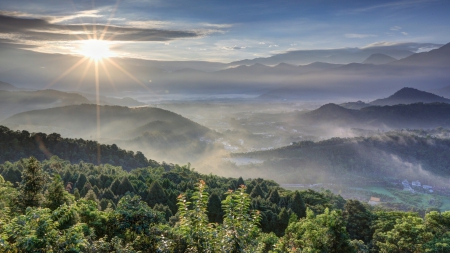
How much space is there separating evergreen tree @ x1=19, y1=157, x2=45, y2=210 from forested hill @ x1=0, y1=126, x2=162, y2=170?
6476 cm

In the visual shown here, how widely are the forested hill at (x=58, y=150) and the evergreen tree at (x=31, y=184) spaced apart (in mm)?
64757

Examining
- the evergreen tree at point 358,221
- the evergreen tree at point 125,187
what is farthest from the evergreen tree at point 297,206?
the evergreen tree at point 125,187

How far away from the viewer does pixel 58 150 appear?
8012 cm

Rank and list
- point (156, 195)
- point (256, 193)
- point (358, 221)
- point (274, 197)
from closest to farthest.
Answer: point (358, 221)
point (156, 195)
point (274, 197)
point (256, 193)

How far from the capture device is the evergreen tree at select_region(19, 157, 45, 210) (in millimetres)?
15992

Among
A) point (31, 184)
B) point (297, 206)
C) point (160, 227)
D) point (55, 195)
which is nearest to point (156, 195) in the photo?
point (297, 206)

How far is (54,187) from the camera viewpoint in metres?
16.9

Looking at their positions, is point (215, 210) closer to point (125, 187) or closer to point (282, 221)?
point (282, 221)

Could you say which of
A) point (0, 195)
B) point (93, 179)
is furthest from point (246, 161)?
point (0, 195)

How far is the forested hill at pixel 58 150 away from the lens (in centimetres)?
7338

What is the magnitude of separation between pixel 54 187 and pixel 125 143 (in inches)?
7124

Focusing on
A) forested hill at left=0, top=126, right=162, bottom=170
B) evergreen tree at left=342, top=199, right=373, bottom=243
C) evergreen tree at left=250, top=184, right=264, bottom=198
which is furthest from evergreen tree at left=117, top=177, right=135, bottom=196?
forested hill at left=0, top=126, right=162, bottom=170

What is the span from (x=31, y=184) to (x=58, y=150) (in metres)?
71.5

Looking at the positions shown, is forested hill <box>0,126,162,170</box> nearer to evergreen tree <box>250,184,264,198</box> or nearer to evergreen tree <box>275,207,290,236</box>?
evergreen tree <box>250,184,264,198</box>
